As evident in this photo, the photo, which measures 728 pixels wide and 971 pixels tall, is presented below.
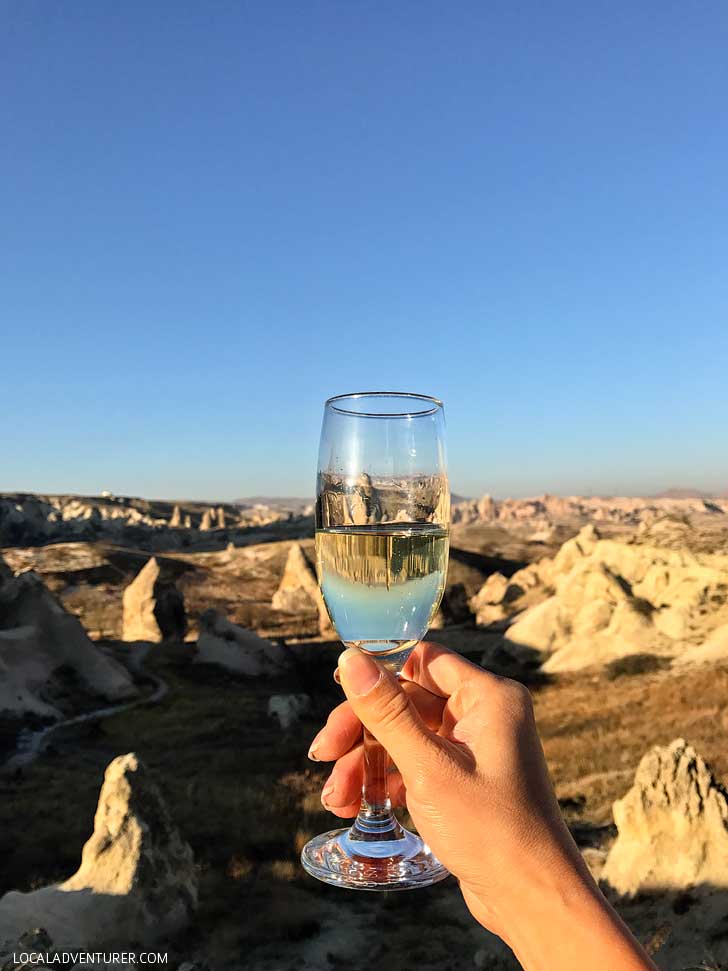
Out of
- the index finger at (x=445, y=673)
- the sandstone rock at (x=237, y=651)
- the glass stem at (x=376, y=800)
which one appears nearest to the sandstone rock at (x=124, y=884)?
the glass stem at (x=376, y=800)

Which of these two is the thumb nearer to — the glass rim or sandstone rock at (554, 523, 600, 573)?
the glass rim

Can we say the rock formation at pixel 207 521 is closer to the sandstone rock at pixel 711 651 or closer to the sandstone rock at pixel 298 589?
the sandstone rock at pixel 298 589

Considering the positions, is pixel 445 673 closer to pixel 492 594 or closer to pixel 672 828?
pixel 672 828

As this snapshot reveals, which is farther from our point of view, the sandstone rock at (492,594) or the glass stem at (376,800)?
the sandstone rock at (492,594)

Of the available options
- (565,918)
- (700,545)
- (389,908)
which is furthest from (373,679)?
(700,545)

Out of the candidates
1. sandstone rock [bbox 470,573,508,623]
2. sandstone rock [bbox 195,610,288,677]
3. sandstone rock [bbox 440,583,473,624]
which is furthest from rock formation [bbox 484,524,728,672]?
sandstone rock [bbox 440,583,473,624]

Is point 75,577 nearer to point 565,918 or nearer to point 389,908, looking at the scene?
point 389,908
